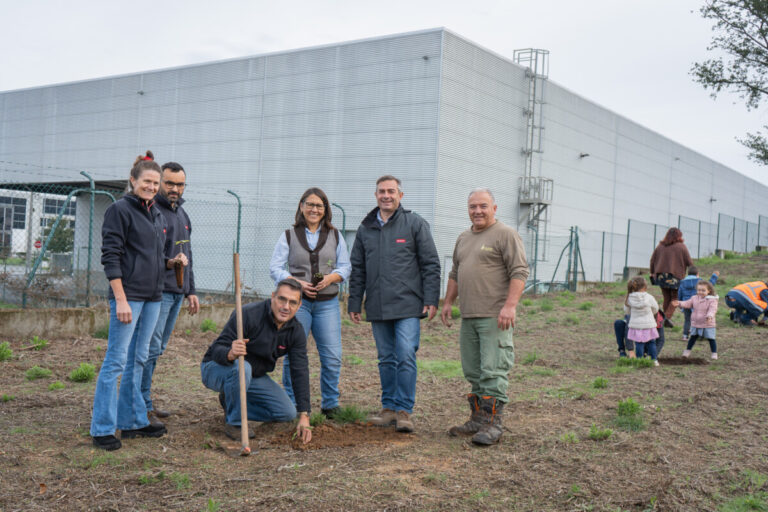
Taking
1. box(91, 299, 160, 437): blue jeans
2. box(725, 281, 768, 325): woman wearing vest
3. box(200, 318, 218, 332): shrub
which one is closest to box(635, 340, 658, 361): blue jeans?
box(725, 281, 768, 325): woman wearing vest

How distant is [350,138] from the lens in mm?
19875

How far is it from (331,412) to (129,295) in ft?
6.48

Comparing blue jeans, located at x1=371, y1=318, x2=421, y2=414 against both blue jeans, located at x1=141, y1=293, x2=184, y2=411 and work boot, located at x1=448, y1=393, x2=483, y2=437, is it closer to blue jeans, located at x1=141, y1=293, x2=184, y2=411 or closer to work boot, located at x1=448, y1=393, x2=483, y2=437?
work boot, located at x1=448, y1=393, x2=483, y2=437

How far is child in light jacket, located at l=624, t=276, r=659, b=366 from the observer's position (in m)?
8.16

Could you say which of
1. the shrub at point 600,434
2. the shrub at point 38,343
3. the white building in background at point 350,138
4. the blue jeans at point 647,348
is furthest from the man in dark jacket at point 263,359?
the white building in background at point 350,138

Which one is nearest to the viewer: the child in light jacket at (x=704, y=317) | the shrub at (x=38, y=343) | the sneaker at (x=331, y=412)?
the sneaker at (x=331, y=412)

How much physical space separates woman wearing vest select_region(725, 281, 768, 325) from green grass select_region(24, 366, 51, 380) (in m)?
11.4

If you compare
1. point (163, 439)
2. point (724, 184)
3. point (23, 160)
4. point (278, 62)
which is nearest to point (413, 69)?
point (278, 62)

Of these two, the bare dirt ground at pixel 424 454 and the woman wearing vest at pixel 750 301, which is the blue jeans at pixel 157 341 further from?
the woman wearing vest at pixel 750 301

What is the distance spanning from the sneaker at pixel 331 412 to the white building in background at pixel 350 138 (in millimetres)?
10057

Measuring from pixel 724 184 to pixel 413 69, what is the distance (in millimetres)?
30575

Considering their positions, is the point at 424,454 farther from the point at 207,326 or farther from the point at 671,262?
the point at 671,262

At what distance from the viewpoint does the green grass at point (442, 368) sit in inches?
314

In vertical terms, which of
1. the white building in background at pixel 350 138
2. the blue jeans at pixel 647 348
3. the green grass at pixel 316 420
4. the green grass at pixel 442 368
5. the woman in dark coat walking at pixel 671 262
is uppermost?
the white building in background at pixel 350 138
